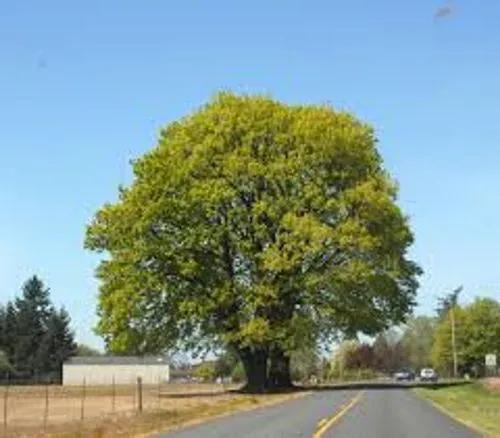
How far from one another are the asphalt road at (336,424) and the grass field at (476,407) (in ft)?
2.10

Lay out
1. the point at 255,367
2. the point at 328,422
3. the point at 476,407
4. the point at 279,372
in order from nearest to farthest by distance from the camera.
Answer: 1. the point at 328,422
2. the point at 476,407
3. the point at 255,367
4. the point at 279,372

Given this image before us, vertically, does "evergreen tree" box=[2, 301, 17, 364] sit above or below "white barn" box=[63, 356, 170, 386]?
above

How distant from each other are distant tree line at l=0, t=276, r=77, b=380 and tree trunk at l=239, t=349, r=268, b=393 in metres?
76.0

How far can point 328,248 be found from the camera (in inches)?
2800

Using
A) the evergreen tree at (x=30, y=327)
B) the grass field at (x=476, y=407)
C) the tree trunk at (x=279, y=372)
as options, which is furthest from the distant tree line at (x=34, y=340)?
the grass field at (x=476, y=407)

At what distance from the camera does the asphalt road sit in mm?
28833

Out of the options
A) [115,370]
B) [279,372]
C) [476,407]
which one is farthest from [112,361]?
[476,407]

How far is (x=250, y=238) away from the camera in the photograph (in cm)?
7144

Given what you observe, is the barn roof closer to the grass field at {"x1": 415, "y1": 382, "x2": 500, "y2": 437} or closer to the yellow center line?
the grass field at {"x1": 415, "y1": 382, "x2": 500, "y2": 437}

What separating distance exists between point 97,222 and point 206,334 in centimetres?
990

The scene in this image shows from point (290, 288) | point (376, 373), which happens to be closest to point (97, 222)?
point (290, 288)

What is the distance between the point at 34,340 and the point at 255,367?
85661mm

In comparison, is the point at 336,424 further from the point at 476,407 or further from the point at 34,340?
the point at 34,340

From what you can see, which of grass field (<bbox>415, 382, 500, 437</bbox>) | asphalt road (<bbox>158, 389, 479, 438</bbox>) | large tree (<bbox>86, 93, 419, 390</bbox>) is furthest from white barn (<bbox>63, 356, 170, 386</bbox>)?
asphalt road (<bbox>158, 389, 479, 438</bbox>)
